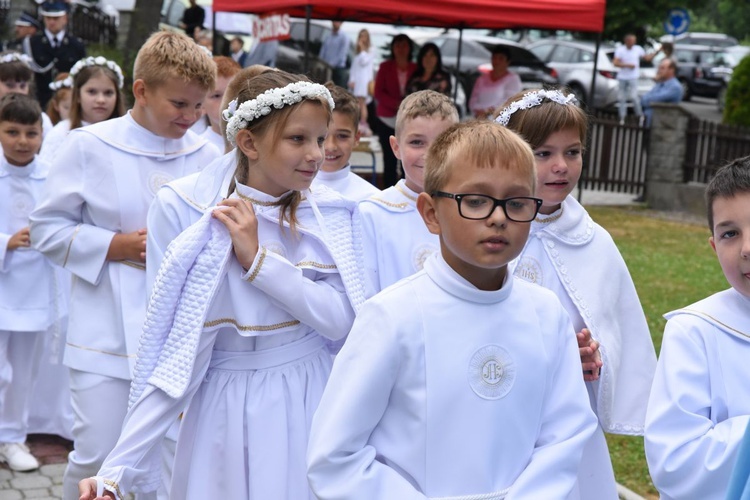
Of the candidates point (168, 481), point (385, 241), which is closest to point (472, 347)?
point (385, 241)

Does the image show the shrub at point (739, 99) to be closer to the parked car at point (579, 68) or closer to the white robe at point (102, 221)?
the parked car at point (579, 68)

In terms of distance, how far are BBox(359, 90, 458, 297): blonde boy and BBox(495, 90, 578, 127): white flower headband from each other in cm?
44

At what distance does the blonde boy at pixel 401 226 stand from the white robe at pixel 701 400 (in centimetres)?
134

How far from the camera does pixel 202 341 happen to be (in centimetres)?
355

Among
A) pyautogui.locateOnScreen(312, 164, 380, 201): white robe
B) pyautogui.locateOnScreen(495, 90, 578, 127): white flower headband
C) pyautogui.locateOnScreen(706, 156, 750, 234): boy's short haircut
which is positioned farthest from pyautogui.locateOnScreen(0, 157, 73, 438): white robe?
pyautogui.locateOnScreen(706, 156, 750, 234): boy's short haircut

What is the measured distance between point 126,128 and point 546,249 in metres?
2.05

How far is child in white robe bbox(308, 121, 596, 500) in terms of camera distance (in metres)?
2.76

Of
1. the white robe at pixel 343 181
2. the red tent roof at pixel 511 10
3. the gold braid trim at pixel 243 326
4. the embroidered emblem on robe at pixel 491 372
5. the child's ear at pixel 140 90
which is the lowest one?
the gold braid trim at pixel 243 326

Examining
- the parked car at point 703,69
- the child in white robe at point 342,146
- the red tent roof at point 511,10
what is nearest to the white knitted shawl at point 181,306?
the child in white robe at point 342,146

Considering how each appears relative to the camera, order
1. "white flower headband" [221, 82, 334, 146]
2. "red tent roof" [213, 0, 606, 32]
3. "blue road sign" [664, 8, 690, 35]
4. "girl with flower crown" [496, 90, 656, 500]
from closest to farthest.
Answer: "white flower headband" [221, 82, 334, 146], "girl with flower crown" [496, 90, 656, 500], "red tent roof" [213, 0, 606, 32], "blue road sign" [664, 8, 690, 35]

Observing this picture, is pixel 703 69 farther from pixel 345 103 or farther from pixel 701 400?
pixel 701 400

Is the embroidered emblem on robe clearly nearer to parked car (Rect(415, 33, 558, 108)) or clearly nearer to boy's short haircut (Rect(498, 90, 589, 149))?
boy's short haircut (Rect(498, 90, 589, 149))

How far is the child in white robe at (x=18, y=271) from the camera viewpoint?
6492 millimetres

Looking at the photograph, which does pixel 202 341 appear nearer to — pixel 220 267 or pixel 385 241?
pixel 220 267
